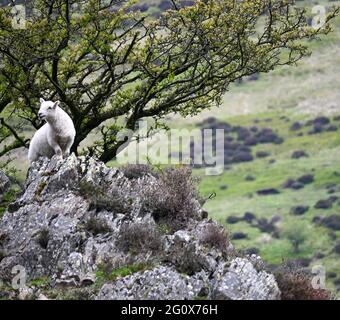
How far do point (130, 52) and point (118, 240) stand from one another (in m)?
11.3

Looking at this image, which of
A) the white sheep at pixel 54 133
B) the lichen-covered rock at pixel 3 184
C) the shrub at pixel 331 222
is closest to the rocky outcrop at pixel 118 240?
the white sheep at pixel 54 133

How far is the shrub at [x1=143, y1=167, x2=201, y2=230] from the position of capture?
21828mm

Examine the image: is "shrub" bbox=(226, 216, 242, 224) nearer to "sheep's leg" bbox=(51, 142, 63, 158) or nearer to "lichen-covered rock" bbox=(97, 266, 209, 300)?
"sheep's leg" bbox=(51, 142, 63, 158)

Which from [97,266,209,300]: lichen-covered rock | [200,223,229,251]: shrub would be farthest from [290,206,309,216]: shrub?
[97,266,209,300]: lichen-covered rock

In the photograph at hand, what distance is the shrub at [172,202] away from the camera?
2183cm

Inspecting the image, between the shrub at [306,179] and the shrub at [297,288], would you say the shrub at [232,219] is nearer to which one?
the shrub at [306,179]

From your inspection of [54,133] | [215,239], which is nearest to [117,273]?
[215,239]

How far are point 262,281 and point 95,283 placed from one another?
4.03 meters

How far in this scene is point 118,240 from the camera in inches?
809

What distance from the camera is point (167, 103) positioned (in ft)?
100

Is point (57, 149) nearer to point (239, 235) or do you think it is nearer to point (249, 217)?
point (239, 235)

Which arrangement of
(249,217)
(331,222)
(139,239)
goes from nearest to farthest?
(139,239) < (331,222) < (249,217)

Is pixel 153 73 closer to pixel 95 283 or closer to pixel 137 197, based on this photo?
pixel 137 197
